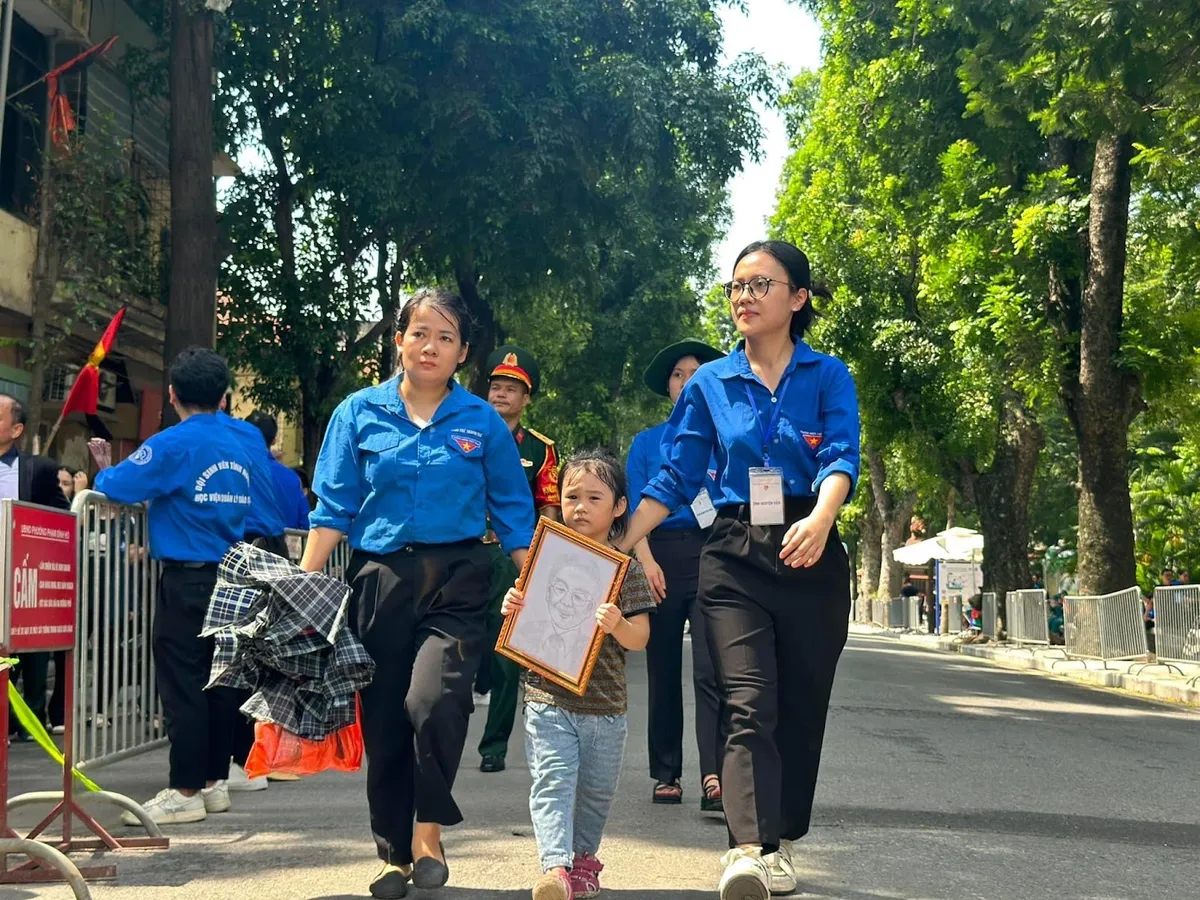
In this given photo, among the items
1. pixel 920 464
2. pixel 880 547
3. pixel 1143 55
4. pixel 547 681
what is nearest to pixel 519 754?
pixel 547 681

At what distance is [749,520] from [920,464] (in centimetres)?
2651

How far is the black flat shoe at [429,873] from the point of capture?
4809 mm

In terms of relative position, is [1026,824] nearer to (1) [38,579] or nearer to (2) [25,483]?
(1) [38,579]

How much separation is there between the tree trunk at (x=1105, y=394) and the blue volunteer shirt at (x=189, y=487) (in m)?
14.5

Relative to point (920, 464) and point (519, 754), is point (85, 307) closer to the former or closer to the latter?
point (519, 754)

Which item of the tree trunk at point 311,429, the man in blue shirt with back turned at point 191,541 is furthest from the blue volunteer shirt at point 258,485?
the tree trunk at point 311,429

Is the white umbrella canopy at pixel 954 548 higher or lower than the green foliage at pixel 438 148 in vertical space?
lower

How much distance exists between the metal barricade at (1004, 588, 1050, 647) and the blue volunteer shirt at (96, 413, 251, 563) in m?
21.4

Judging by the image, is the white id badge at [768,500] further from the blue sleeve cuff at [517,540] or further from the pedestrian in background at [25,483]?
the pedestrian in background at [25,483]

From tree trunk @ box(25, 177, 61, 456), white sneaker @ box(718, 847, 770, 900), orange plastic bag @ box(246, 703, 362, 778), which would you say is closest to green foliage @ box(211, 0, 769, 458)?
tree trunk @ box(25, 177, 61, 456)

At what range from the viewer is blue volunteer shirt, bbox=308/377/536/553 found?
5012mm

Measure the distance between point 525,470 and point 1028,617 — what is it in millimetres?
21750

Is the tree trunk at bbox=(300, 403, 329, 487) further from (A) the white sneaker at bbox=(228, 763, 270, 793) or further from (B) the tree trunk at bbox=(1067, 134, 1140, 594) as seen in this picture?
(A) the white sneaker at bbox=(228, 763, 270, 793)

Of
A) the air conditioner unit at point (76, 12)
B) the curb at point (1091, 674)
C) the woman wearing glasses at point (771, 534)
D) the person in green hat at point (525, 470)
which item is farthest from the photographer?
the air conditioner unit at point (76, 12)
